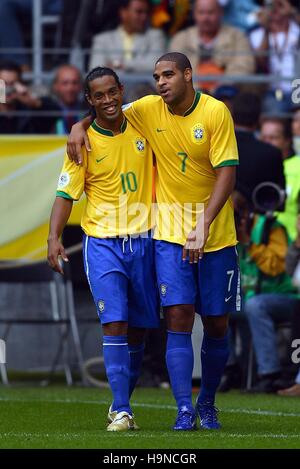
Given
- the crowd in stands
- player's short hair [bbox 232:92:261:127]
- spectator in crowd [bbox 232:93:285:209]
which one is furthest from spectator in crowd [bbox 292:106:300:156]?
spectator in crowd [bbox 232:93:285:209]

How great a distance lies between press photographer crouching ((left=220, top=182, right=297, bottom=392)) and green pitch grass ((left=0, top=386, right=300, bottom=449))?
317 mm

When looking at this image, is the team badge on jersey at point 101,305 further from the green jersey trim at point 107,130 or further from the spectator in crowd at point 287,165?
the spectator in crowd at point 287,165

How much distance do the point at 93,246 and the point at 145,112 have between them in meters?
0.89

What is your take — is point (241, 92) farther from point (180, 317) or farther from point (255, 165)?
point (180, 317)

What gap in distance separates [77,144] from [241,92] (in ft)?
13.9

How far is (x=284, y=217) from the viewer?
11.6m

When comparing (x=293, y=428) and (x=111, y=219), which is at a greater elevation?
(x=111, y=219)

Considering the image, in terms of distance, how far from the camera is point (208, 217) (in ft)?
24.9

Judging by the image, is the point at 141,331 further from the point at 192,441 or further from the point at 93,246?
the point at 192,441

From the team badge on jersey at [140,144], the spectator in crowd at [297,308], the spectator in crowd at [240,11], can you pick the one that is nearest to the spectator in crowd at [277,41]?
the spectator in crowd at [240,11]

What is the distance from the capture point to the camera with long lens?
10594 millimetres

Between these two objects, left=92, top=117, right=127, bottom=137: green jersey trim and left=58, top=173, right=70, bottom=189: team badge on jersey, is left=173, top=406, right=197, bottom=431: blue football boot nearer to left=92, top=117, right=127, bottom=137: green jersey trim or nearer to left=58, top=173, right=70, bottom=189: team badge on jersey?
left=58, top=173, right=70, bottom=189: team badge on jersey

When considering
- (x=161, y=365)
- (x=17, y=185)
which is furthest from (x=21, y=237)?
(x=161, y=365)
